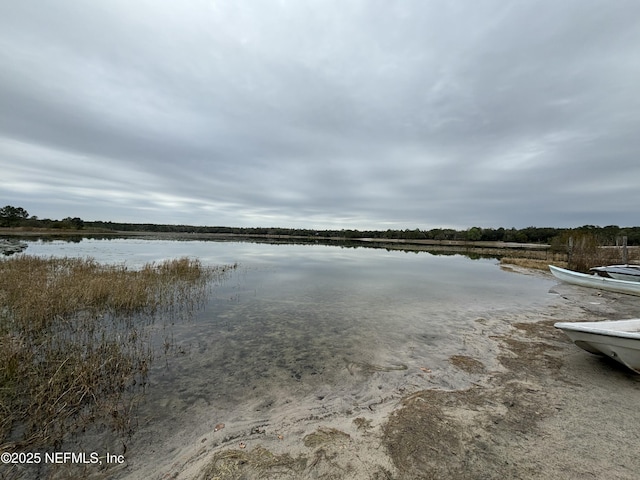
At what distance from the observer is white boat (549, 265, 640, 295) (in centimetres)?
1552

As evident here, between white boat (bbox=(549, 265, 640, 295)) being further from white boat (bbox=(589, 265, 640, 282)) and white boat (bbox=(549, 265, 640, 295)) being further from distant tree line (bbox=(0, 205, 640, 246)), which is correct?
distant tree line (bbox=(0, 205, 640, 246))

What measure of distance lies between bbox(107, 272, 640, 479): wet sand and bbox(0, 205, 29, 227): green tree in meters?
113

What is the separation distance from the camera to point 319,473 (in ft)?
10.2

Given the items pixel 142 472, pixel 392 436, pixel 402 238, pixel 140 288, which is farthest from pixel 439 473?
pixel 402 238

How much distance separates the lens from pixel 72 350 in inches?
247

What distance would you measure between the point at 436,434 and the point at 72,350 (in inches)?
290

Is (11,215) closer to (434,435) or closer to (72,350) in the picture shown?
(72,350)

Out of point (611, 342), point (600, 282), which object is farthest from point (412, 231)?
point (611, 342)

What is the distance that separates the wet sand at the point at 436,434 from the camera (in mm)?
3168

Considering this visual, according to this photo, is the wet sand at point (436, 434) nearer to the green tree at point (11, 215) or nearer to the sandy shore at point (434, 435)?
the sandy shore at point (434, 435)

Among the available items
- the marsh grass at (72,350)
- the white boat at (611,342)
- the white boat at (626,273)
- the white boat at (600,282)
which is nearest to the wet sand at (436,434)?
the white boat at (611,342)

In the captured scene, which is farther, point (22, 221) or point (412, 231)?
point (412, 231)

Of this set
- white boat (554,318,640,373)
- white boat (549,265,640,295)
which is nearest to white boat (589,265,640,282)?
white boat (549,265,640,295)

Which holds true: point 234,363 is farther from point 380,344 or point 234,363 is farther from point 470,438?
point 470,438
